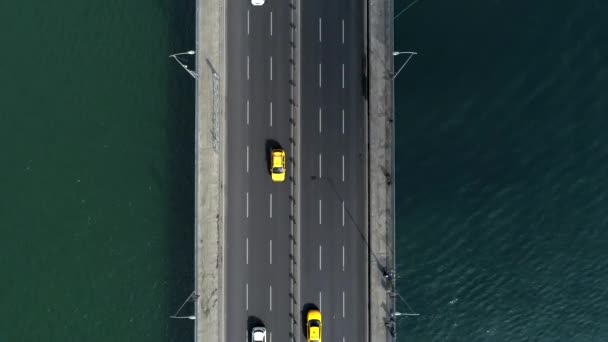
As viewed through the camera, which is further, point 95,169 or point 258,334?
point 95,169

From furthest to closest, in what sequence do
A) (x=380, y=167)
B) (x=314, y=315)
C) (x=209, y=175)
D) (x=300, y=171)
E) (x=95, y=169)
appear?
(x=95, y=169), (x=300, y=171), (x=380, y=167), (x=209, y=175), (x=314, y=315)

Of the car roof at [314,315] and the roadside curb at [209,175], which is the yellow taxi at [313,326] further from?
the roadside curb at [209,175]

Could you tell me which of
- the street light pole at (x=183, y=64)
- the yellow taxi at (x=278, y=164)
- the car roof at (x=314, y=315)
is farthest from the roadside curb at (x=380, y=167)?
the street light pole at (x=183, y=64)

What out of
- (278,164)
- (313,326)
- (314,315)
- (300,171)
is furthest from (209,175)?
(313,326)

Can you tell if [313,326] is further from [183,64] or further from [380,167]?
[183,64]

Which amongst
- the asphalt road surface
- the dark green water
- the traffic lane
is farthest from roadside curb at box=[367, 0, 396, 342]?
the dark green water


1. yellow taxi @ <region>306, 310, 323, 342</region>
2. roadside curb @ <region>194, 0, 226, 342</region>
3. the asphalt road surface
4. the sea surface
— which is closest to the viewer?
yellow taxi @ <region>306, 310, 323, 342</region>

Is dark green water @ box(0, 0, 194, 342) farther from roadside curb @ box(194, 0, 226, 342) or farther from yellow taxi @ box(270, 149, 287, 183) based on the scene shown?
yellow taxi @ box(270, 149, 287, 183)
